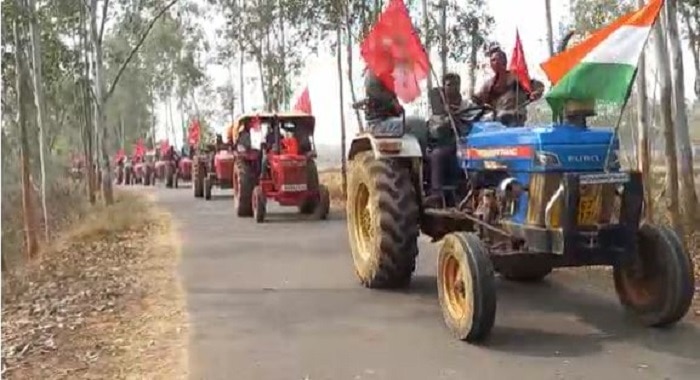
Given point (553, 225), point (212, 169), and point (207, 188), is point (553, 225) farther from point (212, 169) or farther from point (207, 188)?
point (207, 188)

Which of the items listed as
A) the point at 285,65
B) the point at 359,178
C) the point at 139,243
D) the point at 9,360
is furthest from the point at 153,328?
the point at 285,65

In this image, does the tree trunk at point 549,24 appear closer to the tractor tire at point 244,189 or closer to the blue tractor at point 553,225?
the tractor tire at point 244,189

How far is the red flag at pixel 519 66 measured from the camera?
909 centimetres

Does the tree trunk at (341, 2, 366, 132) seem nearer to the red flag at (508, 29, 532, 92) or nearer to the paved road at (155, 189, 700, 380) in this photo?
the red flag at (508, 29, 532, 92)

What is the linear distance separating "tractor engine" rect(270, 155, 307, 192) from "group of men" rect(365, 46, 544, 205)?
7994 millimetres

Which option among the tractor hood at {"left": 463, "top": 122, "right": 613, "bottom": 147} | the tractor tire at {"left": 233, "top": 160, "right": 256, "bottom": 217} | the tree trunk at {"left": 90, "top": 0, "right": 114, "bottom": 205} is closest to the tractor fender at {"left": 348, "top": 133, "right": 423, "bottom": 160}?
the tractor hood at {"left": 463, "top": 122, "right": 613, "bottom": 147}

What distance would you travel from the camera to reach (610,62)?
6.84 meters

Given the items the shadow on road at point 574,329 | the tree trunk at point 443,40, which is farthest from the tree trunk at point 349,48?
the shadow on road at point 574,329

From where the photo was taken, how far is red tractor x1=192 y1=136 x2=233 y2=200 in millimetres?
22859

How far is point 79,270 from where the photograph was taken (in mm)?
11477

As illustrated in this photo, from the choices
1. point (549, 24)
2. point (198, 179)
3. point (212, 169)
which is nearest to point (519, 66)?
point (549, 24)

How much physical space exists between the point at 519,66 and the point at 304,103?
1097 centimetres

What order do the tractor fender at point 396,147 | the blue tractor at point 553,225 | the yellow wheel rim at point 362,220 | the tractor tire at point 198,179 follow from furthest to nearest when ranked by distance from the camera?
the tractor tire at point 198,179 → the yellow wheel rim at point 362,220 → the tractor fender at point 396,147 → the blue tractor at point 553,225

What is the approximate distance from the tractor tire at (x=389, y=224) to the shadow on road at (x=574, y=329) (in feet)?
1.12
